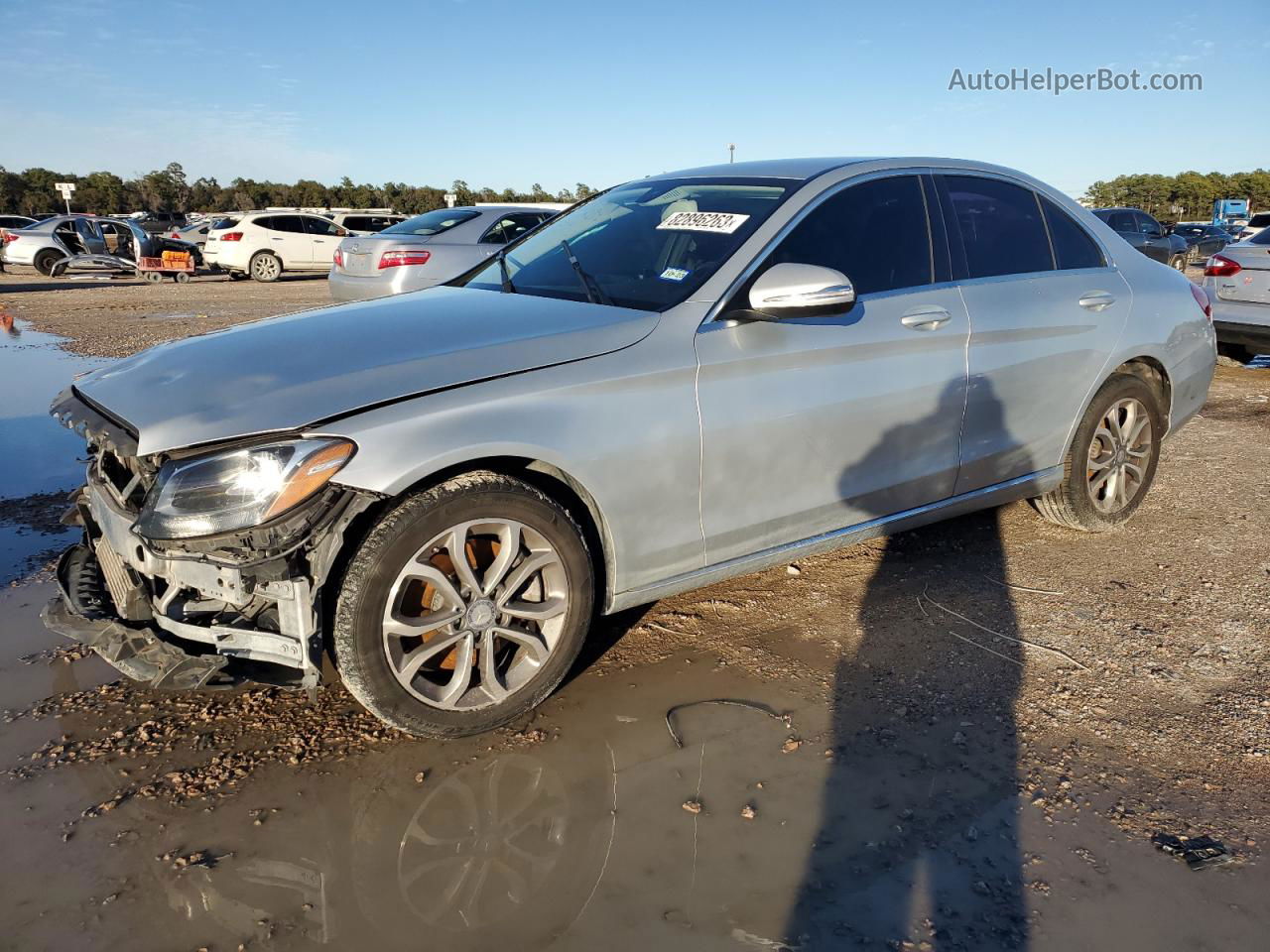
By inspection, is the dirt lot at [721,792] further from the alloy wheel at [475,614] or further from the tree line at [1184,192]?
the tree line at [1184,192]

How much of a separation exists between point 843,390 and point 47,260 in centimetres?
2515

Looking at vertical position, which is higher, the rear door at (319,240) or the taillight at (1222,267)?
the rear door at (319,240)

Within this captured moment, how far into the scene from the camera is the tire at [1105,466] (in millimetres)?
4465

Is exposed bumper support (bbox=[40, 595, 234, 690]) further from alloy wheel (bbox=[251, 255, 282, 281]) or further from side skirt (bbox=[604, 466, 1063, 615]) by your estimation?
alloy wheel (bbox=[251, 255, 282, 281])

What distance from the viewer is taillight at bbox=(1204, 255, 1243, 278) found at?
29.2 ft

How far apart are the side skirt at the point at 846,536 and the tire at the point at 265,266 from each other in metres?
21.5

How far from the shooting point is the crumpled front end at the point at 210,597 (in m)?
2.49

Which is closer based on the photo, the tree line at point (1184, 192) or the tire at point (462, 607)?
the tire at point (462, 607)

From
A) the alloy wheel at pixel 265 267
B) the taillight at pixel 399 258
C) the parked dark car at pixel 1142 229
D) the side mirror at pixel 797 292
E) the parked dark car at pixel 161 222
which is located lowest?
the side mirror at pixel 797 292

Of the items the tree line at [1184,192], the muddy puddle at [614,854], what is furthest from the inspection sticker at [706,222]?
the tree line at [1184,192]

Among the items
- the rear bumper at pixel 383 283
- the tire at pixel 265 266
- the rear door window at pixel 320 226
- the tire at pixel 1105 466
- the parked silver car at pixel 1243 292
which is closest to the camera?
the tire at pixel 1105 466

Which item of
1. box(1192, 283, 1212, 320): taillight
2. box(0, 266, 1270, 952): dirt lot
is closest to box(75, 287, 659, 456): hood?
box(0, 266, 1270, 952): dirt lot

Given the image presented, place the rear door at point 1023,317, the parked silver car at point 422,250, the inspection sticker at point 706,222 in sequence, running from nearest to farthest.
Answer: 1. the inspection sticker at point 706,222
2. the rear door at point 1023,317
3. the parked silver car at point 422,250

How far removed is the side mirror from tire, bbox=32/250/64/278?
981 inches
